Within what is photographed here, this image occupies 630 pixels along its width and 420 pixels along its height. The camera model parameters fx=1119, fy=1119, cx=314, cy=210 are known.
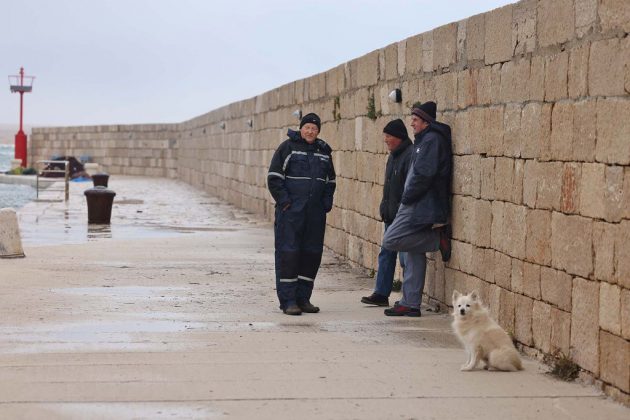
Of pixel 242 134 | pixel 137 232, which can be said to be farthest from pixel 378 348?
pixel 242 134

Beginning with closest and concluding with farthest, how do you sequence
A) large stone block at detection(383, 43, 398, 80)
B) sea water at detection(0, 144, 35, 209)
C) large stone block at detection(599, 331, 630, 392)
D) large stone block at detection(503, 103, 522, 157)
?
large stone block at detection(599, 331, 630, 392) → large stone block at detection(503, 103, 522, 157) → large stone block at detection(383, 43, 398, 80) → sea water at detection(0, 144, 35, 209)

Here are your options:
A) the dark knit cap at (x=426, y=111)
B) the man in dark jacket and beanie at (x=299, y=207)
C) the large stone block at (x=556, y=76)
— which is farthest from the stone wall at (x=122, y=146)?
the large stone block at (x=556, y=76)

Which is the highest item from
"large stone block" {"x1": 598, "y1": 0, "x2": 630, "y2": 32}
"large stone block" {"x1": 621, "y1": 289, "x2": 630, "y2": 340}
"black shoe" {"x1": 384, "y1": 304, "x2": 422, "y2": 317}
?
"large stone block" {"x1": 598, "y1": 0, "x2": 630, "y2": 32}

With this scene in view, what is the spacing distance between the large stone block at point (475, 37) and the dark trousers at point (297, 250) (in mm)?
1846

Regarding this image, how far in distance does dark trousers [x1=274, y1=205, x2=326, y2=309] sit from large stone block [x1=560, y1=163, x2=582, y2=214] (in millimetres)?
2941

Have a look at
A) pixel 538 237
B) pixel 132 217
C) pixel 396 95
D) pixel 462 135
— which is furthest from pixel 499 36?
pixel 132 217

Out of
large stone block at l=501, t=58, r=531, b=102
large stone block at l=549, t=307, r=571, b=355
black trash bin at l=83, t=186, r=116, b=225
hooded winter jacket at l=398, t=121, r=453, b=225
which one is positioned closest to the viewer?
large stone block at l=549, t=307, r=571, b=355

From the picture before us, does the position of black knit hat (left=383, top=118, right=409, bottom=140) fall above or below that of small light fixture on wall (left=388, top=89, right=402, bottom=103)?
below

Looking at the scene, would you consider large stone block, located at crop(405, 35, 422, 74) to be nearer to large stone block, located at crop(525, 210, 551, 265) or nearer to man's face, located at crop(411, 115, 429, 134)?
man's face, located at crop(411, 115, 429, 134)

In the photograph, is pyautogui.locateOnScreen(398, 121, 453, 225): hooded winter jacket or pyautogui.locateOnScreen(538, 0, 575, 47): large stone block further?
pyautogui.locateOnScreen(398, 121, 453, 225): hooded winter jacket

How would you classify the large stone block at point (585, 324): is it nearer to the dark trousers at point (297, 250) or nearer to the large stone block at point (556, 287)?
the large stone block at point (556, 287)

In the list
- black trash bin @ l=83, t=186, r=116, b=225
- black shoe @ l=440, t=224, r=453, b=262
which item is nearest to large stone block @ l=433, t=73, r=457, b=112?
black shoe @ l=440, t=224, r=453, b=262

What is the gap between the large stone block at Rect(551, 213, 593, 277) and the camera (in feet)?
21.7

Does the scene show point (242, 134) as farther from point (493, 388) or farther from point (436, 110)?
point (493, 388)
